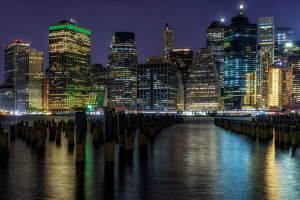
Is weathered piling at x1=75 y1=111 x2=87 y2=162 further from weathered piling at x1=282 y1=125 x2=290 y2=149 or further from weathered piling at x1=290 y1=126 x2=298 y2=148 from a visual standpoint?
weathered piling at x1=282 y1=125 x2=290 y2=149

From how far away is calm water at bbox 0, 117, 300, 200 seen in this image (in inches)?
763

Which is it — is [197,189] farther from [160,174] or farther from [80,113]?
[80,113]

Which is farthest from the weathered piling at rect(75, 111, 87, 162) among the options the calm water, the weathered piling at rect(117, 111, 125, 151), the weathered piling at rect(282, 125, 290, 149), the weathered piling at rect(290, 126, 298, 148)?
the weathered piling at rect(282, 125, 290, 149)

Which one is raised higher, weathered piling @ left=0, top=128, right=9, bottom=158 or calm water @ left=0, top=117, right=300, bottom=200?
weathered piling @ left=0, top=128, right=9, bottom=158

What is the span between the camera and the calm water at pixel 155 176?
19.4 metres

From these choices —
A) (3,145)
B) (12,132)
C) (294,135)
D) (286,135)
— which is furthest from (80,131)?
(12,132)

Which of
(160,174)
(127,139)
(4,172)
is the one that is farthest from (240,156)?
(4,172)

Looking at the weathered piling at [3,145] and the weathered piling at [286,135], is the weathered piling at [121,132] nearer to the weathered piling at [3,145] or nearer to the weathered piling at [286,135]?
the weathered piling at [3,145]

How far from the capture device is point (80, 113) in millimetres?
28688

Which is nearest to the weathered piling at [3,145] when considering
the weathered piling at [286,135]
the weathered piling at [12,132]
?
the weathered piling at [12,132]

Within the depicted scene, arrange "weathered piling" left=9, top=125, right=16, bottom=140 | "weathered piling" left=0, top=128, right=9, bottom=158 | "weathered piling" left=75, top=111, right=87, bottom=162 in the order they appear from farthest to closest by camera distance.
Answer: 1. "weathered piling" left=9, top=125, right=16, bottom=140
2. "weathered piling" left=0, top=128, right=9, bottom=158
3. "weathered piling" left=75, top=111, right=87, bottom=162

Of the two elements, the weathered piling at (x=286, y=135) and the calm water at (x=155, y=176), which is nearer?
the calm water at (x=155, y=176)

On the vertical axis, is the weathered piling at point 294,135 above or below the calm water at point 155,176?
above

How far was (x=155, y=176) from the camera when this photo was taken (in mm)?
24000
